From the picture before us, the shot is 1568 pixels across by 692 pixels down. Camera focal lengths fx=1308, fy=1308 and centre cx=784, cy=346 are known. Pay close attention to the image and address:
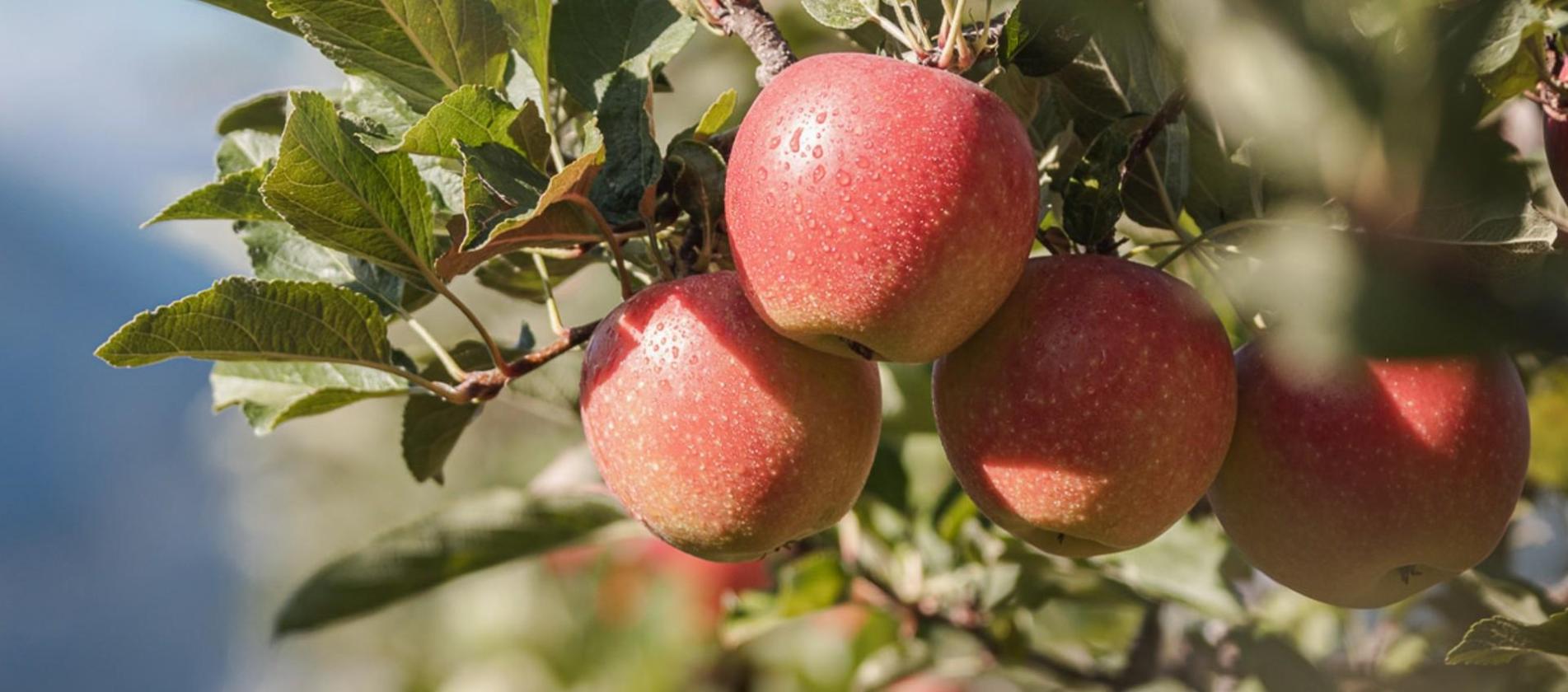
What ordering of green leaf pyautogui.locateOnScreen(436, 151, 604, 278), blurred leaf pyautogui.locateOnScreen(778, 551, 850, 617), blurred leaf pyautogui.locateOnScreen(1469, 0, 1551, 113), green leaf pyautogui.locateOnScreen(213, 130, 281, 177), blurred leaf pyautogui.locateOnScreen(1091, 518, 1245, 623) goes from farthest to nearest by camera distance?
blurred leaf pyautogui.locateOnScreen(778, 551, 850, 617), blurred leaf pyautogui.locateOnScreen(1091, 518, 1245, 623), green leaf pyautogui.locateOnScreen(213, 130, 281, 177), green leaf pyautogui.locateOnScreen(436, 151, 604, 278), blurred leaf pyautogui.locateOnScreen(1469, 0, 1551, 113)

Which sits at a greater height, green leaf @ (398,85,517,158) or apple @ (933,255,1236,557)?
green leaf @ (398,85,517,158)

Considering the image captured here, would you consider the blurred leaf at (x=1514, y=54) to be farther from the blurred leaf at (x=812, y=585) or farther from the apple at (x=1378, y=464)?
the blurred leaf at (x=812, y=585)

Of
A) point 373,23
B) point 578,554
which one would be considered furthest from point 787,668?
point 373,23

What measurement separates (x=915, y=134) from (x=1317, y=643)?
133cm

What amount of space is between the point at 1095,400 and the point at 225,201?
0.61 metres

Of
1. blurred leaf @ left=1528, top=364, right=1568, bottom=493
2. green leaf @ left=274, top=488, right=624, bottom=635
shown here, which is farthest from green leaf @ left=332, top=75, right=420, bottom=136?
blurred leaf @ left=1528, top=364, right=1568, bottom=493

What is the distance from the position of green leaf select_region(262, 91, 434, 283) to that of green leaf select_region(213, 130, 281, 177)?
227 mm

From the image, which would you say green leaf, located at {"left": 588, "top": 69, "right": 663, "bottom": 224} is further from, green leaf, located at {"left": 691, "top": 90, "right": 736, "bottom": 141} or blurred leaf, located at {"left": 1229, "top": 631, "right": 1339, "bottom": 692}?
blurred leaf, located at {"left": 1229, "top": 631, "right": 1339, "bottom": 692}

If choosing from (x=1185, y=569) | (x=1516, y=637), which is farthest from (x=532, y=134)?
(x=1185, y=569)

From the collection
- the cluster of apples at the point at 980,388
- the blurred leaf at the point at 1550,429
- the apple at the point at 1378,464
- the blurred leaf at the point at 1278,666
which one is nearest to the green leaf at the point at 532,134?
the cluster of apples at the point at 980,388

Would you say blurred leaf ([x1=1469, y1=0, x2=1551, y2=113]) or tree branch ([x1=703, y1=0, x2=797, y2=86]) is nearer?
blurred leaf ([x1=1469, y1=0, x2=1551, y2=113])

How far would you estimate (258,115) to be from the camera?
3.78 feet

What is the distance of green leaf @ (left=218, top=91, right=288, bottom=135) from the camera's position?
1126 mm

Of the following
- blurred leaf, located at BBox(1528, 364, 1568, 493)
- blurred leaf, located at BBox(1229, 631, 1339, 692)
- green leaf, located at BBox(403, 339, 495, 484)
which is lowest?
blurred leaf, located at BBox(1229, 631, 1339, 692)
